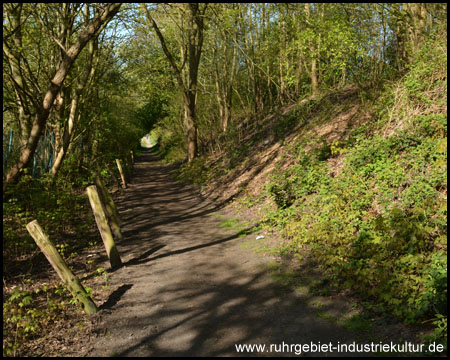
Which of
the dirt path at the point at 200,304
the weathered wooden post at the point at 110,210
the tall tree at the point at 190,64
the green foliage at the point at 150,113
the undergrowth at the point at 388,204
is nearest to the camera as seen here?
the dirt path at the point at 200,304

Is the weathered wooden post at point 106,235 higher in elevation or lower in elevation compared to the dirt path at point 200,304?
higher

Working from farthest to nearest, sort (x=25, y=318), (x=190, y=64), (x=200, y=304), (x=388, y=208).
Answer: (x=190, y=64)
(x=388, y=208)
(x=200, y=304)
(x=25, y=318)

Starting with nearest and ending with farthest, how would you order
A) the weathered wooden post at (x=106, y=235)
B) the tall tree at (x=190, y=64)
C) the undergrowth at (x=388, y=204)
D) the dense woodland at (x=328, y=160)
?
the undergrowth at (x=388, y=204) < the dense woodland at (x=328, y=160) < the weathered wooden post at (x=106, y=235) < the tall tree at (x=190, y=64)

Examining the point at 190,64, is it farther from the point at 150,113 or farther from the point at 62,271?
the point at 150,113

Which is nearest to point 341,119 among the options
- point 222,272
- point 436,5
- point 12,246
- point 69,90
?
point 436,5

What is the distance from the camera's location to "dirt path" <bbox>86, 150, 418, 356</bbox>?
14.5ft

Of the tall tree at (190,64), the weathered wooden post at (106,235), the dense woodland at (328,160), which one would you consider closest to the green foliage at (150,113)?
the tall tree at (190,64)

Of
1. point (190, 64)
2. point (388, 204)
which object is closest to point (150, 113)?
point (190, 64)

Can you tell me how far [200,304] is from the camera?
18.0 ft

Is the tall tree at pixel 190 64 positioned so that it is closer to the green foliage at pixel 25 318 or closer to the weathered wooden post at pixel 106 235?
the weathered wooden post at pixel 106 235

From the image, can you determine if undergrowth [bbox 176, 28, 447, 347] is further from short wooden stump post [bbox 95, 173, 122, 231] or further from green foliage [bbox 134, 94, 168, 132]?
green foliage [bbox 134, 94, 168, 132]

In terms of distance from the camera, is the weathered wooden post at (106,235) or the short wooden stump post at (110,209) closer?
the weathered wooden post at (106,235)

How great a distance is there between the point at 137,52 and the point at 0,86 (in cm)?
1297

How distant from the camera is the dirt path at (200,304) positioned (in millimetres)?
4406
